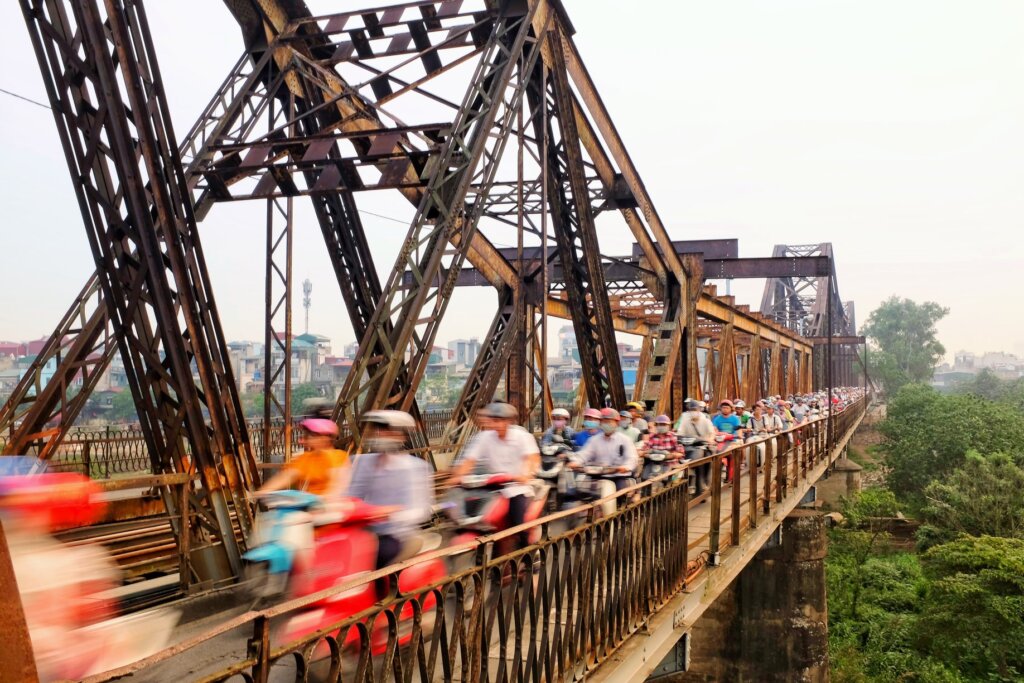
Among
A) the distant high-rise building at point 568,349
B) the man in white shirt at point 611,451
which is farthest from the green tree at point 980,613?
the distant high-rise building at point 568,349

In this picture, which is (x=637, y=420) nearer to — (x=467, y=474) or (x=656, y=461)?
(x=656, y=461)

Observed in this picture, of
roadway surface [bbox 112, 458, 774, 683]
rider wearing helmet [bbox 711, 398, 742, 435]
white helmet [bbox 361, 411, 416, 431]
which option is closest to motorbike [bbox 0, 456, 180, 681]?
roadway surface [bbox 112, 458, 774, 683]

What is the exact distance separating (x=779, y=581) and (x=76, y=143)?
12.9 m

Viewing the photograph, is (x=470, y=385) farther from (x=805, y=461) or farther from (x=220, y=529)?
(x=220, y=529)

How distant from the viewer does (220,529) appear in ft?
21.6

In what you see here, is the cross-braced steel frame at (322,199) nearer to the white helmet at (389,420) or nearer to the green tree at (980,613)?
the white helmet at (389,420)

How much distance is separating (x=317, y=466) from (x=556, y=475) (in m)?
3.83

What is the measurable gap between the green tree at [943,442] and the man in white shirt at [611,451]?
28.8 metres

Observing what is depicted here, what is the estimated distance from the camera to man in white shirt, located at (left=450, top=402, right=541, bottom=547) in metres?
6.40

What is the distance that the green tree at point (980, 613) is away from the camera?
17.5 meters

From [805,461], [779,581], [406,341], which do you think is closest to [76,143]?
[406,341]

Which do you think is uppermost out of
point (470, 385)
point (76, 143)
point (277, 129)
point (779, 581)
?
point (277, 129)

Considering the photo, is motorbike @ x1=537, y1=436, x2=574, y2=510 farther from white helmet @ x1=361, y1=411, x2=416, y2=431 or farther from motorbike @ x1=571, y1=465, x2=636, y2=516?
white helmet @ x1=361, y1=411, x2=416, y2=431

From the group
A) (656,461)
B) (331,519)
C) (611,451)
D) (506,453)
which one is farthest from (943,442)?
(331,519)
